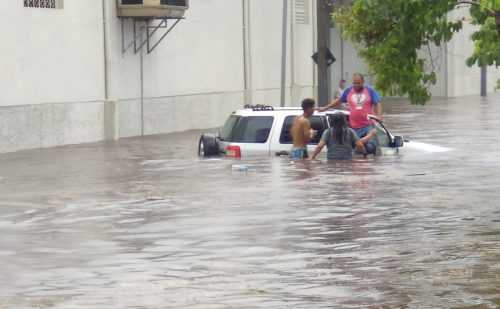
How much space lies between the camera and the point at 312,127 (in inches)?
892

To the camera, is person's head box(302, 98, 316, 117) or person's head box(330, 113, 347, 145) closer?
person's head box(330, 113, 347, 145)

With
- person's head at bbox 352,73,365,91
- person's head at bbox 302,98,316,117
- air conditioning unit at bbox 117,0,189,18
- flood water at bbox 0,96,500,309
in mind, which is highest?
air conditioning unit at bbox 117,0,189,18

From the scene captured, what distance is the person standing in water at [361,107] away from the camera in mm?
22938

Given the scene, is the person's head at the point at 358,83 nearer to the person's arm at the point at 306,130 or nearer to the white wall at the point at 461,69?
the person's arm at the point at 306,130

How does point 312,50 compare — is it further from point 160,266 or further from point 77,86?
point 160,266

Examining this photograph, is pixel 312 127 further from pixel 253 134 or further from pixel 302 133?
pixel 253 134

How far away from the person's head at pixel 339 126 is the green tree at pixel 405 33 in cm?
192

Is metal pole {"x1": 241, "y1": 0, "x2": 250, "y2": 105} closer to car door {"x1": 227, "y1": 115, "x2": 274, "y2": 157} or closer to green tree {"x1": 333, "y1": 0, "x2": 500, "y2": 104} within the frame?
car door {"x1": 227, "y1": 115, "x2": 274, "y2": 157}

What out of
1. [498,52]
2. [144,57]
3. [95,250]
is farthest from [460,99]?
[95,250]

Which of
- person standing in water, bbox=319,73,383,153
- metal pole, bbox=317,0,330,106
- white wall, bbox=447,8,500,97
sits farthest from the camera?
white wall, bbox=447,8,500,97

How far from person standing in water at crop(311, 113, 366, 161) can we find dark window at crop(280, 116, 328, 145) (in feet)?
2.01

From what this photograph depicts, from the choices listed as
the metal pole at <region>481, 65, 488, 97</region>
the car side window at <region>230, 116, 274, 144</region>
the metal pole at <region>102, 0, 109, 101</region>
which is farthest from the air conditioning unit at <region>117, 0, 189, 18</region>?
the metal pole at <region>481, 65, 488, 97</region>

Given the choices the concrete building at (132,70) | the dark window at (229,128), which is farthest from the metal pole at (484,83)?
the dark window at (229,128)

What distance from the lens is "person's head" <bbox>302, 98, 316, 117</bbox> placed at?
71.4ft
